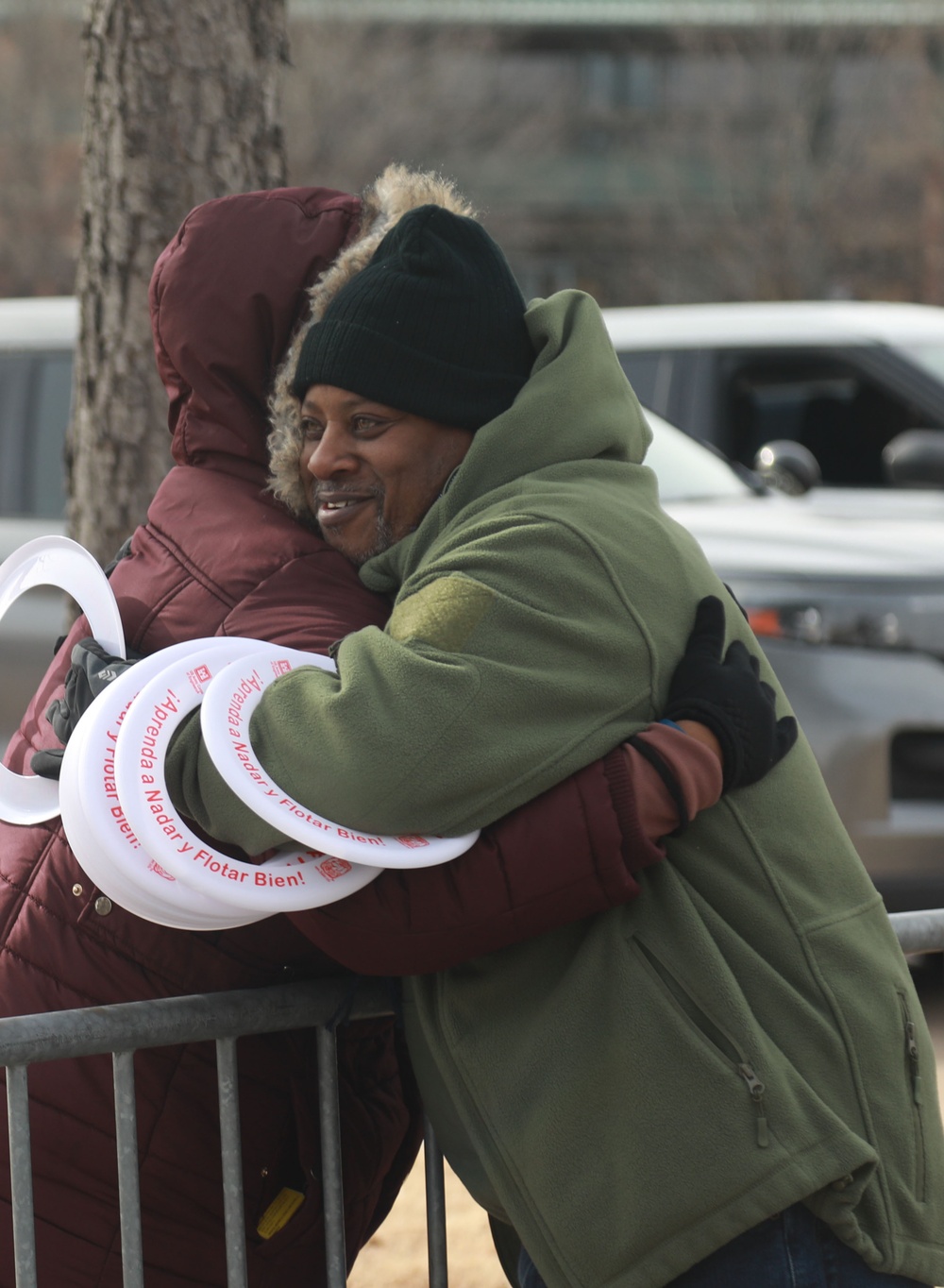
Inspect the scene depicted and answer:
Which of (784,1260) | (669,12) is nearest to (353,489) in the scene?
(784,1260)

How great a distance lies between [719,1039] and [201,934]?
68 centimetres

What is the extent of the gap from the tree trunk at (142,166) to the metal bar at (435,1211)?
1.98 meters

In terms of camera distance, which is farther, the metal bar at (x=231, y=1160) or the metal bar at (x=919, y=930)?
the metal bar at (x=919, y=930)

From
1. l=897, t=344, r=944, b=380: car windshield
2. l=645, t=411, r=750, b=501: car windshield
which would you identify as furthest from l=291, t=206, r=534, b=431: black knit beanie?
l=897, t=344, r=944, b=380: car windshield

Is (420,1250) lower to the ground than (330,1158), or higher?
lower

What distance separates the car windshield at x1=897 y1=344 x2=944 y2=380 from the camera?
25.3 ft

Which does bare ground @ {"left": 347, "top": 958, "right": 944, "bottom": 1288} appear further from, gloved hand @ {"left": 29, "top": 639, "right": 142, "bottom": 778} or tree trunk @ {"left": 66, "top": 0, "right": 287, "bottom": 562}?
gloved hand @ {"left": 29, "top": 639, "right": 142, "bottom": 778}

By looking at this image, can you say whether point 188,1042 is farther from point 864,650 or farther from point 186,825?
point 864,650

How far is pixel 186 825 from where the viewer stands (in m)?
1.96

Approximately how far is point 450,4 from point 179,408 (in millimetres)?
24582

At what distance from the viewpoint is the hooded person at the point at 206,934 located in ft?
7.18

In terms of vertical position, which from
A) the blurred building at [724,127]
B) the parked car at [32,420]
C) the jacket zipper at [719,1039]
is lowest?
the blurred building at [724,127]

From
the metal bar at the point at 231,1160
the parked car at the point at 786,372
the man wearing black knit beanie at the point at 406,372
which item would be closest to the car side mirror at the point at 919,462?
the parked car at the point at 786,372

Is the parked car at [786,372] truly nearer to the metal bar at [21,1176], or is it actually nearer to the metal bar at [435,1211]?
the metal bar at [435,1211]
